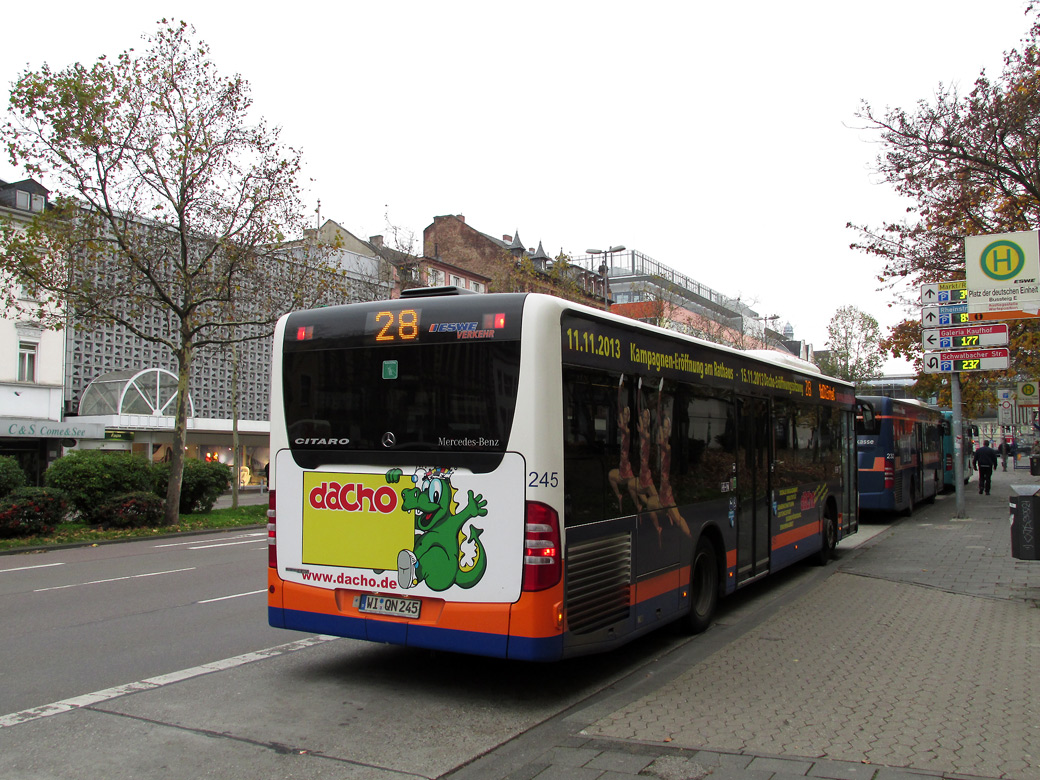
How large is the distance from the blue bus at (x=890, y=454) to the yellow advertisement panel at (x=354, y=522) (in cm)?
1409

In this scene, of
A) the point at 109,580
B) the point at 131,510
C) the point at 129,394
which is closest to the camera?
the point at 109,580

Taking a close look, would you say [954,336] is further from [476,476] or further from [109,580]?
[109,580]

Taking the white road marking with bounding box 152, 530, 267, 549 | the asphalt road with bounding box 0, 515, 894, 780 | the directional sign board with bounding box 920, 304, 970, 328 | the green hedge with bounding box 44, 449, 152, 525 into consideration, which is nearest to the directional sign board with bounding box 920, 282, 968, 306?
the directional sign board with bounding box 920, 304, 970, 328

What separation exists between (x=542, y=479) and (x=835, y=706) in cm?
255

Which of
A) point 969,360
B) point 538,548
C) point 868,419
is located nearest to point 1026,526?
point 538,548

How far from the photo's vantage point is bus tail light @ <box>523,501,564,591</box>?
581cm

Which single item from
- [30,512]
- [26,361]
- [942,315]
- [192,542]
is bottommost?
[192,542]

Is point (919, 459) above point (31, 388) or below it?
below

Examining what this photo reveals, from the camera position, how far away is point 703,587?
8625mm

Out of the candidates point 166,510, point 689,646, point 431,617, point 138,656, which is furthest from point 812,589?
point 166,510

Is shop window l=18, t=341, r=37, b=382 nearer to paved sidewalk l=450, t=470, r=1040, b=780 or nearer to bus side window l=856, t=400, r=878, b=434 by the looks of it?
bus side window l=856, t=400, r=878, b=434

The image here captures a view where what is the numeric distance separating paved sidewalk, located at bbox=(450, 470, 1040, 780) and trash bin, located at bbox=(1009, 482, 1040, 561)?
584mm

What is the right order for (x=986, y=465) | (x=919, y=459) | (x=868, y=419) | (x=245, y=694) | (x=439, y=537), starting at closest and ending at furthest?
(x=439, y=537) → (x=245, y=694) → (x=868, y=419) → (x=919, y=459) → (x=986, y=465)

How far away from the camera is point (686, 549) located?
26.4 feet
